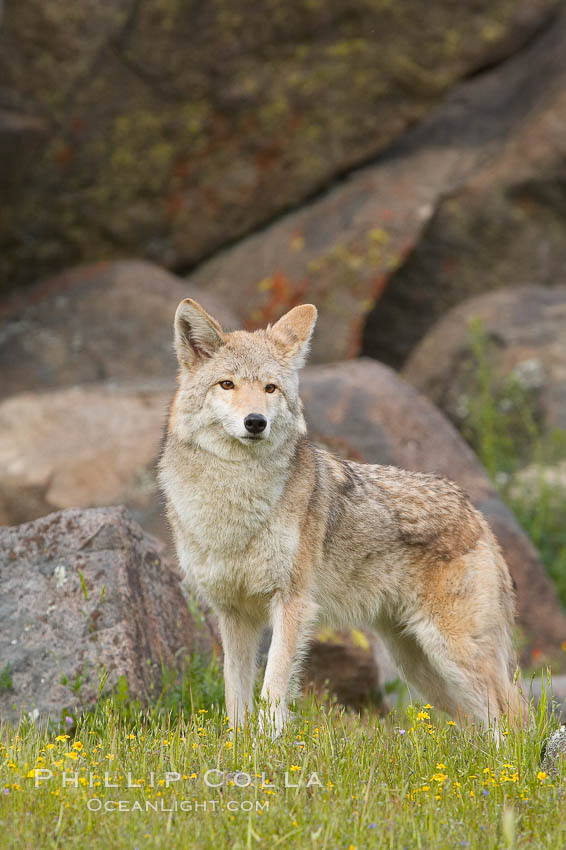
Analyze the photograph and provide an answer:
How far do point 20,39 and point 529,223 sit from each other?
22.8 ft

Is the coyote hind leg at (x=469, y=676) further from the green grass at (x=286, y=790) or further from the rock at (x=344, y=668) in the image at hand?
the rock at (x=344, y=668)

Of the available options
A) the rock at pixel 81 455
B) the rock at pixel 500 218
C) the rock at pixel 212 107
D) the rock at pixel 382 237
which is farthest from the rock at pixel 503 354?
the rock at pixel 81 455

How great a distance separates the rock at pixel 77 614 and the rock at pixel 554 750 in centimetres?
247

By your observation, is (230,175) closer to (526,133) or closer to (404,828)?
(526,133)

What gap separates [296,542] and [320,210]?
889 centimetres

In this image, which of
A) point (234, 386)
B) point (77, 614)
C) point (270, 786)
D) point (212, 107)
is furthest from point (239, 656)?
point (212, 107)

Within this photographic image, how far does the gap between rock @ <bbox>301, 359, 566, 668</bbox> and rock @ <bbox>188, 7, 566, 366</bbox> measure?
10.2 ft

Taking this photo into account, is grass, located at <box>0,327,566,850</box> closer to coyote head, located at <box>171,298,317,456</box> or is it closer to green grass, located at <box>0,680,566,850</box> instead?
green grass, located at <box>0,680,566,850</box>

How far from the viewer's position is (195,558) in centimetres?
655

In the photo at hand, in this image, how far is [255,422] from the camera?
6180mm

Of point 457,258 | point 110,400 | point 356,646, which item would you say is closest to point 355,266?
point 457,258

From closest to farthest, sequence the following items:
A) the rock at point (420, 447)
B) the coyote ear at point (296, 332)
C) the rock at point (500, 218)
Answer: the coyote ear at point (296, 332)
the rock at point (420, 447)
the rock at point (500, 218)

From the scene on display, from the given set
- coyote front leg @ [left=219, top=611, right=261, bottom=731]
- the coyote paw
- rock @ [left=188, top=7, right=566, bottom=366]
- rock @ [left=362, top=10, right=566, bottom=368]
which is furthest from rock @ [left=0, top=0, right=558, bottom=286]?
the coyote paw

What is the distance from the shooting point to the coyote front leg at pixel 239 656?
6.64 metres
